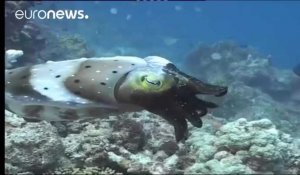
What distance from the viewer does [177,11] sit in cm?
10388

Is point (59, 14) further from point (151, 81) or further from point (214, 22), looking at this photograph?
point (214, 22)

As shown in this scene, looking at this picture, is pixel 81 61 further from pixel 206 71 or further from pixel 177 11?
pixel 177 11

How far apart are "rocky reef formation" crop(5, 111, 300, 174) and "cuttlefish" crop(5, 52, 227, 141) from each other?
486 millimetres

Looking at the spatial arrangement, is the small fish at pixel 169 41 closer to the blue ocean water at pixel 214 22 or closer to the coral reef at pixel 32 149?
the blue ocean water at pixel 214 22

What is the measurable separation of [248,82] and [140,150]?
1409cm

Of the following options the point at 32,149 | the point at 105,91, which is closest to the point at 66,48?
the point at 32,149

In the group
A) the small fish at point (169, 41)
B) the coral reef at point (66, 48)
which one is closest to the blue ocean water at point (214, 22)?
the small fish at point (169, 41)

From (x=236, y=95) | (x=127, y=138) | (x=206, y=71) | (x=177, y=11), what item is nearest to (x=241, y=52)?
(x=206, y=71)

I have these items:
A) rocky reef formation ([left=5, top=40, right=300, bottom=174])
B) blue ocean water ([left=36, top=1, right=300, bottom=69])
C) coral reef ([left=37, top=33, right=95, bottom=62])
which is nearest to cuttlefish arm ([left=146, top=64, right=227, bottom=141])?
rocky reef formation ([left=5, top=40, right=300, bottom=174])

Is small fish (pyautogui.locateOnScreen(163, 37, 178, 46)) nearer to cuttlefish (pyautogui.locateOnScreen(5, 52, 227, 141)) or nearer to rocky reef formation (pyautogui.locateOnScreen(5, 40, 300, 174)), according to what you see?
rocky reef formation (pyautogui.locateOnScreen(5, 40, 300, 174))

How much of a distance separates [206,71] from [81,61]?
17.3 meters

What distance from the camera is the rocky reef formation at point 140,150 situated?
175 inches

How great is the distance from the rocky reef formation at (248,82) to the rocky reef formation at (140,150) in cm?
720

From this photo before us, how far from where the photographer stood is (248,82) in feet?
60.3
